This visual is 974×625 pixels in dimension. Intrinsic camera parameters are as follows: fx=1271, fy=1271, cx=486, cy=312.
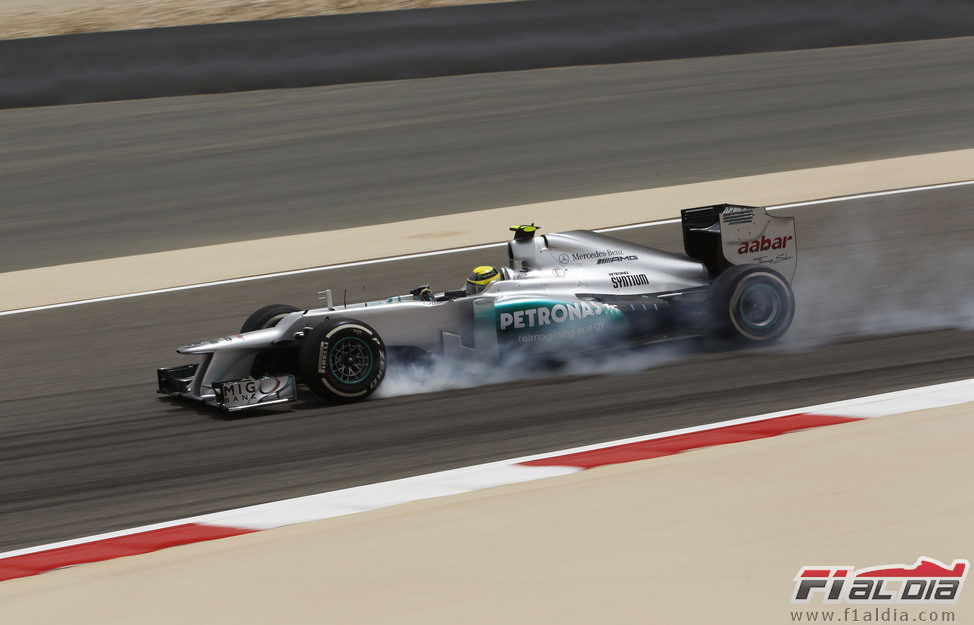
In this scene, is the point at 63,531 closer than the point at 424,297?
Yes

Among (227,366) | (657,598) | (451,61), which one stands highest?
(451,61)

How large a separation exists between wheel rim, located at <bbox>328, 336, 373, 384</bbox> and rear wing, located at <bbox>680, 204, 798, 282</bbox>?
9.23 feet

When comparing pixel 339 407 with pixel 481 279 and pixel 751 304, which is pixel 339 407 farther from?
pixel 751 304

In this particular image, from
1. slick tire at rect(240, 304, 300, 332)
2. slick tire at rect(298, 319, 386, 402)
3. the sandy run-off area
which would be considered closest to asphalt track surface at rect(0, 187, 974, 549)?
slick tire at rect(298, 319, 386, 402)

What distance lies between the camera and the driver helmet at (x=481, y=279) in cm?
883

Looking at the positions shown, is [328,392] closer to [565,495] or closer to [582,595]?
[565,495]

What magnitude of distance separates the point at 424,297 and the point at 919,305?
169 inches

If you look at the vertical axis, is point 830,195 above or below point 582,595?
above

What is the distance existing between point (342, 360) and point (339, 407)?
0.33 m

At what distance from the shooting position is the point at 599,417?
769cm

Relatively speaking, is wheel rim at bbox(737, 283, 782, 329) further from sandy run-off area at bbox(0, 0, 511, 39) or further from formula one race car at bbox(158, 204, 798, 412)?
sandy run-off area at bbox(0, 0, 511, 39)

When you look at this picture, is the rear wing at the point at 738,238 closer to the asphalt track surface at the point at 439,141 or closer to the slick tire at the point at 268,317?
the slick tire at the point at 268,317

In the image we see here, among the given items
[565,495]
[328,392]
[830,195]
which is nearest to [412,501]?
[565,495]

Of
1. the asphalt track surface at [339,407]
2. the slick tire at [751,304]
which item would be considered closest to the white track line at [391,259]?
the asphalt track surface at [339,407]
